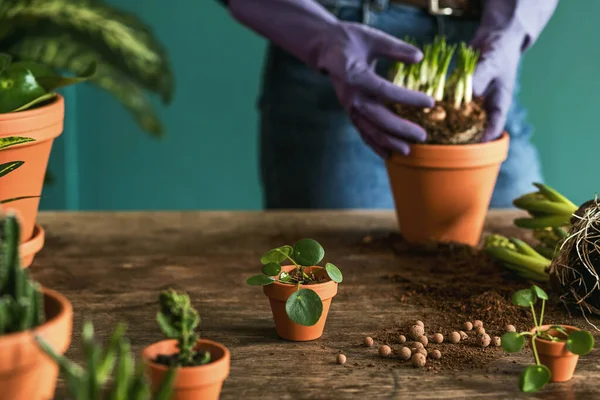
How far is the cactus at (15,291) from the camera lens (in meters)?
0.70

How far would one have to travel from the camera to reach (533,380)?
2.93 feet

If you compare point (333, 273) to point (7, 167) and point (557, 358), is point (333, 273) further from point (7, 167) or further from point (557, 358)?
point (7, 167)

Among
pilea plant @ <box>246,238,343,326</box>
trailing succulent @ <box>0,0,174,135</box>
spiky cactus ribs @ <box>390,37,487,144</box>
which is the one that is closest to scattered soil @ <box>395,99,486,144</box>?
spiky cactus ribs @ <box>390,37,487,144</box>

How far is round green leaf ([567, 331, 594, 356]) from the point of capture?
0.92 metres

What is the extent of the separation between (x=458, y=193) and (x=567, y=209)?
0.68 ft

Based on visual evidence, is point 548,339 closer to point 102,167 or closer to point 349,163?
point 349,163

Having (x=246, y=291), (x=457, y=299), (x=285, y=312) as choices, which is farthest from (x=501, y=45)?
(x=285, y=312)

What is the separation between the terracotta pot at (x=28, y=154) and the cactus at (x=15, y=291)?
0.41 metres

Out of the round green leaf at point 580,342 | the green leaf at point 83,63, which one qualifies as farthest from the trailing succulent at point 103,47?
the round green leaf at point 580,342

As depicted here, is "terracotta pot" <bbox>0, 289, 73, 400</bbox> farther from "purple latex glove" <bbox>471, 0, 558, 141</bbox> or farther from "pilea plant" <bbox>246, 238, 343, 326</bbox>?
"purple latex glove" <bbox>471, 0, 558, 141</bbox>

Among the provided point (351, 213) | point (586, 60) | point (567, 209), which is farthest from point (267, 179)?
point (586, 60)

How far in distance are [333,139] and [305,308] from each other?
102 centimetres

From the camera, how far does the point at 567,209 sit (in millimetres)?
1328

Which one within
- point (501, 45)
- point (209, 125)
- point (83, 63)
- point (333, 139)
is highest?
point (501, 45)
